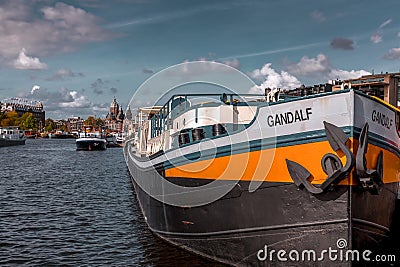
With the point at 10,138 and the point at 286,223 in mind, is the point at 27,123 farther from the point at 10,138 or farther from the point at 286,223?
the point at 286,223

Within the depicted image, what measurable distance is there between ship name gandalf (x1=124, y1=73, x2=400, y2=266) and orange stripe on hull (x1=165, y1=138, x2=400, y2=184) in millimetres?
22

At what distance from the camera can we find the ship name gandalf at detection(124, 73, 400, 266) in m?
8.04

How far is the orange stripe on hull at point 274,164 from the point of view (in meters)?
8.19

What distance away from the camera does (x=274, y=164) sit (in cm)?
877

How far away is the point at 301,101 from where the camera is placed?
8.55 meters

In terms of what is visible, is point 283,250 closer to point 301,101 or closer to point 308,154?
point 308,154

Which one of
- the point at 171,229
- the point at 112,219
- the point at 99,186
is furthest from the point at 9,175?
the point at 171,229

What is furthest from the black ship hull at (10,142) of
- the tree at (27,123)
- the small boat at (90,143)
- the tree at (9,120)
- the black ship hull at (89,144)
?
the tree at (27,123)

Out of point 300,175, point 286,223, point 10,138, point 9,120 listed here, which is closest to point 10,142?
point 10,138

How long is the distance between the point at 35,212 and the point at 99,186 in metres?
10.1

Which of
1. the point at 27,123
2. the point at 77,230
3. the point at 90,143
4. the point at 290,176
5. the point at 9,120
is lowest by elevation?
the point at 77,230

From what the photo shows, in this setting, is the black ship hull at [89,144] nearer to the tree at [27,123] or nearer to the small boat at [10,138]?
the small boat at [10,138]

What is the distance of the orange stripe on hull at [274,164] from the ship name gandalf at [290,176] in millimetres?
22

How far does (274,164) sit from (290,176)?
0.47m
